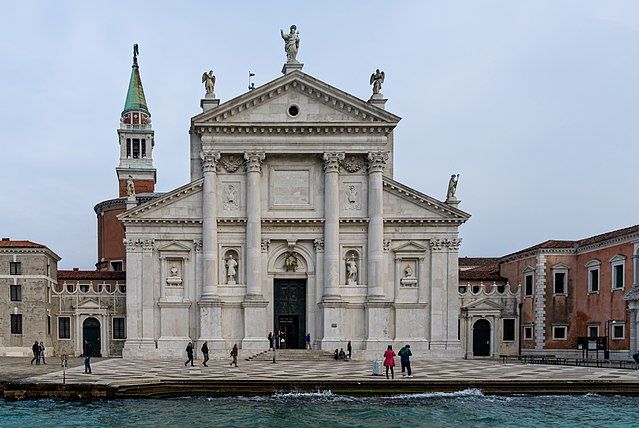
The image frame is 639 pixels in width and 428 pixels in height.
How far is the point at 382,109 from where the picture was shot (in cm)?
4694

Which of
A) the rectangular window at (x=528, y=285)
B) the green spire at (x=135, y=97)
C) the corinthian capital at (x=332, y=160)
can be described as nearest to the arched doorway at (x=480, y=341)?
the rectangular window at (x=528, y=285)

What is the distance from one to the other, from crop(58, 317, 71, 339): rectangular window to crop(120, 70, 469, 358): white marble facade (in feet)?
22.7

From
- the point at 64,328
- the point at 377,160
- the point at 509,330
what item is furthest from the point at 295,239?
the point at 64,328

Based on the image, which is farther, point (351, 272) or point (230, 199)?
point (230, 199)

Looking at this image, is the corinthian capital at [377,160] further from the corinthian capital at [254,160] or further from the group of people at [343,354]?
the group of people at [343,354]

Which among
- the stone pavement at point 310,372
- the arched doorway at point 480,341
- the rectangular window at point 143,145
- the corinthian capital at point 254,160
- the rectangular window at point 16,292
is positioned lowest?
the arched doorway at point 480,341

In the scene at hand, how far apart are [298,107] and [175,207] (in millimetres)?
9941

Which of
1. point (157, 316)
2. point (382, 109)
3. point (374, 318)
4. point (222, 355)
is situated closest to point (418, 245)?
point (374, 318)

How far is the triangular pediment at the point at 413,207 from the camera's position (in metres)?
47.0

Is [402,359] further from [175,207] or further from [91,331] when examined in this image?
[91,331]

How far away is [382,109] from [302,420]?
2627cm

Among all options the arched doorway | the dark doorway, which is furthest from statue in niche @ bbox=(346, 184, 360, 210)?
the dark doorway

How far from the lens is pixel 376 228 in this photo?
46.3 meters

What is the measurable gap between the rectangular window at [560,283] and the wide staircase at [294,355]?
17.2 meters
